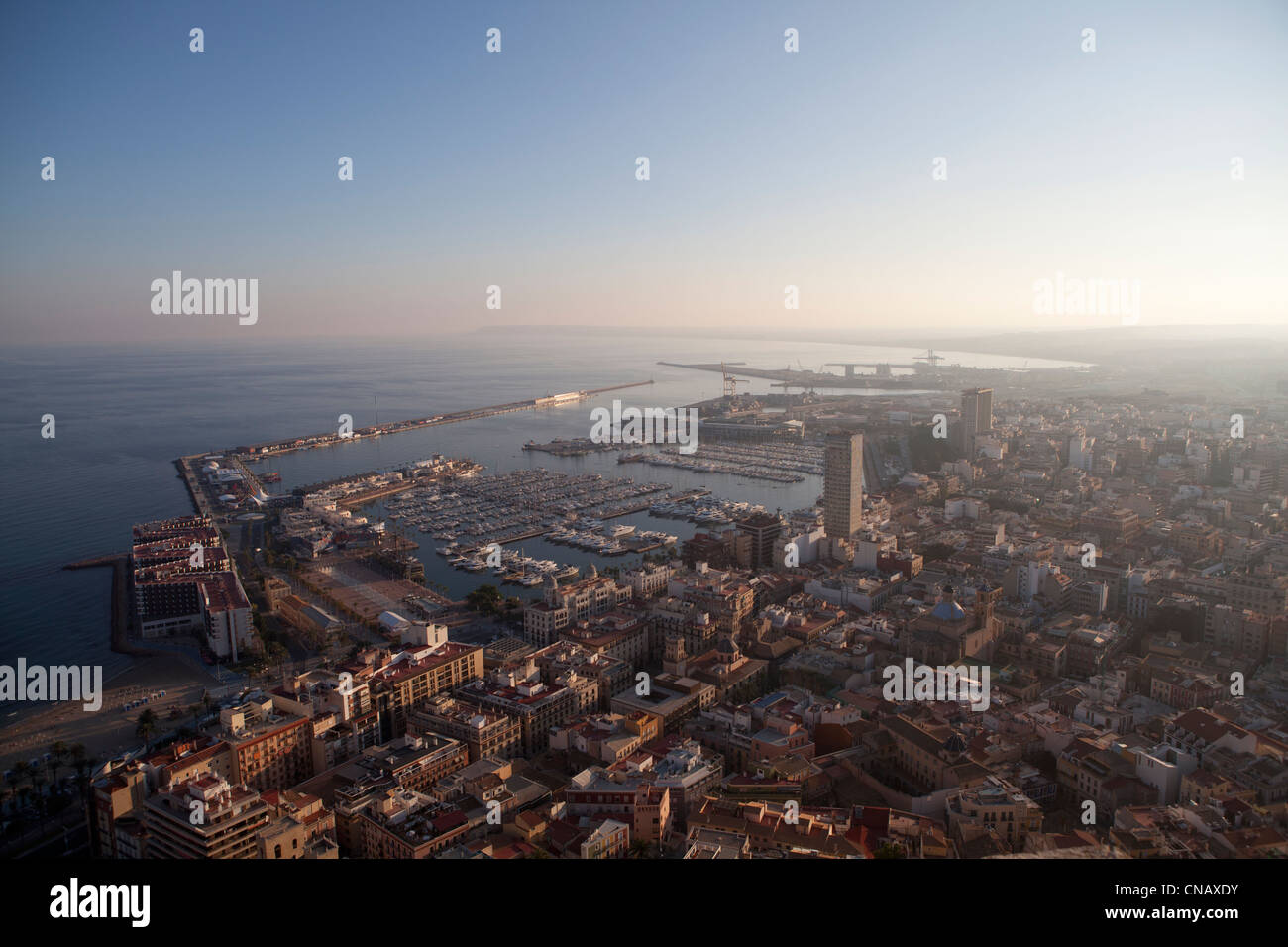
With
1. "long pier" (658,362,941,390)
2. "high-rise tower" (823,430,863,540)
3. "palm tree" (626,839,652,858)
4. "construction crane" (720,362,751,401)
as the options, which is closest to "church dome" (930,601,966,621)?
"palm tree" (626,839,652,858)

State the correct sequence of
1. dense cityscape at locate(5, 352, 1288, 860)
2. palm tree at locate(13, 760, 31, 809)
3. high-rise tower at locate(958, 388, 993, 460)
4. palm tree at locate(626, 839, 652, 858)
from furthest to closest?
high-rise tower at locate(958, 388, 993, 460), palm tree at locate(13, 760, 31, 809), dense cityscape at locate(5, 352, 1288, 860), palm tree at locate(626, 839, 652, 858)

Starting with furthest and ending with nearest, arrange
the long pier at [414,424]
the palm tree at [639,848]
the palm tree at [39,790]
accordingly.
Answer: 1. the long pier at [414,424]
2. the palm tree at [39,790]
3. the palm tree at [639,848]

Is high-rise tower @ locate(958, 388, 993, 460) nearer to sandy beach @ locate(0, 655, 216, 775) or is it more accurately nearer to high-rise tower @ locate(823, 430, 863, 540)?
high-rise tower @ locate(823, 430, 863, 540)

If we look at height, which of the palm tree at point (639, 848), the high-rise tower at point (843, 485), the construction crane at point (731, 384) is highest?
the construction crane at point (731, 384)

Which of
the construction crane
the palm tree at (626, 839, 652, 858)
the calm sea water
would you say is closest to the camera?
the palm tree at (626, 839, 652, 858)

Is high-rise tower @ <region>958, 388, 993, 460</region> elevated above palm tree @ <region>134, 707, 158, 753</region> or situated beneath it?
elevated above

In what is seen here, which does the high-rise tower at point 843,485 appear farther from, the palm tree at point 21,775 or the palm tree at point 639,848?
the palm tree at point 21,775

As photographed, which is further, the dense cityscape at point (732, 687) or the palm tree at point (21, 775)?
the palm tree at point (21, 775)

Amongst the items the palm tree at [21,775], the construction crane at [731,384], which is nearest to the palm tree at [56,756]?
the palm tree at [21,775]
